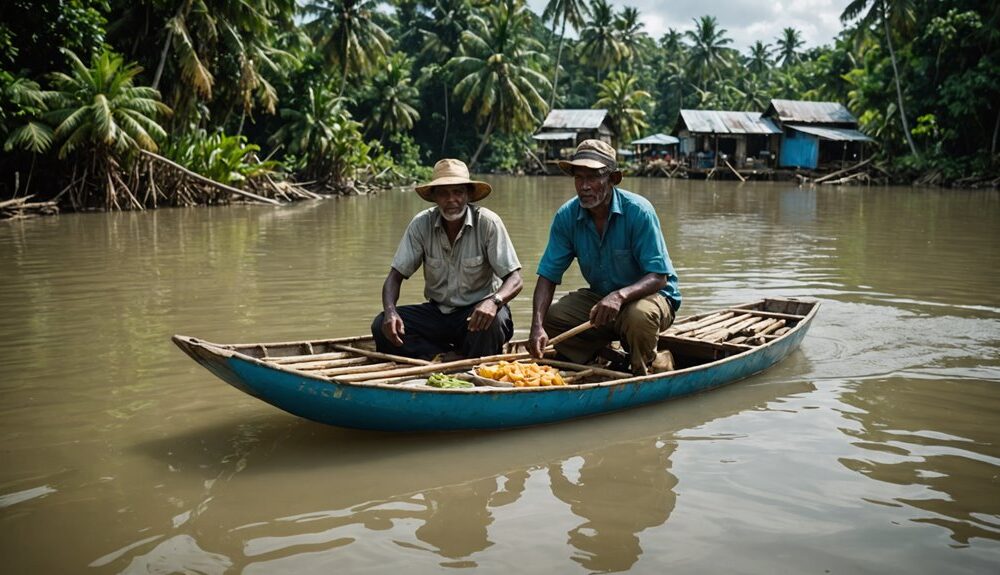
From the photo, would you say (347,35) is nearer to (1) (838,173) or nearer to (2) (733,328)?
(1) (838,173)

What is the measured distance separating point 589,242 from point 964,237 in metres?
11.1

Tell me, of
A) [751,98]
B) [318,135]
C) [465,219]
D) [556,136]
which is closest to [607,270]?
[465,219]

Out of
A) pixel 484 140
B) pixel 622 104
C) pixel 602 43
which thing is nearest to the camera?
pixel 484 140

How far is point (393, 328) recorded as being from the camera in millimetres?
4961

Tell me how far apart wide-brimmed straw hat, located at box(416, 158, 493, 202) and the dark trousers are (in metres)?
0.74

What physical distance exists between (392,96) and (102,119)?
23.6 metres

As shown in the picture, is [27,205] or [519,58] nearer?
[27,205]

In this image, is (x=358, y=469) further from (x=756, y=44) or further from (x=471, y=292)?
(x=756, y=44)

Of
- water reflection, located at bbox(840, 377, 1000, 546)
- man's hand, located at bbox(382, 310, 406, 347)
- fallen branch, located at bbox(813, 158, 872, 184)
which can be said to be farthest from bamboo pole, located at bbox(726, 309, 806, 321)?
fallen branch, located at bbox(813, 158, 872, 184)

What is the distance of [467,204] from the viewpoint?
523 cm

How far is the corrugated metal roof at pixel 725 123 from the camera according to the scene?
39625mm

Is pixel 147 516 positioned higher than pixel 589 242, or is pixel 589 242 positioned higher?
pixel 589 242

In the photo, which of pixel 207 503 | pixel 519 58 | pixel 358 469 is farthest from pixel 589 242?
pixel 519 58

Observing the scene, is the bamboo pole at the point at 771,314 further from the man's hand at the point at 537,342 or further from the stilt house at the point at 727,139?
the stilt house at the point at 727,139
